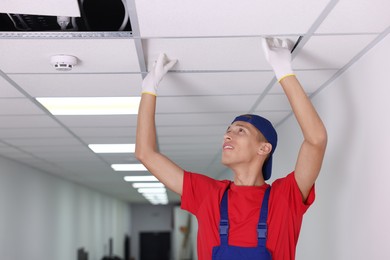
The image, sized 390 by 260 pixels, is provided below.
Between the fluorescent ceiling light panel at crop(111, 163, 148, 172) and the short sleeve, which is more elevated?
the fluorescent ceiling light panel at crop(111, 163, 148, 172)

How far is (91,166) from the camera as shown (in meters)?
6.40

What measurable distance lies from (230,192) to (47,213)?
217 inches

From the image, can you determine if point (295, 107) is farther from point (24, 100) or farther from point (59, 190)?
point (59, 190)

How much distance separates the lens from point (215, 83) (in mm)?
2803

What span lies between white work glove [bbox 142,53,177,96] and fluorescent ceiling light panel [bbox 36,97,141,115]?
813 millimetres

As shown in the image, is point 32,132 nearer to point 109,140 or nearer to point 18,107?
point 109,140

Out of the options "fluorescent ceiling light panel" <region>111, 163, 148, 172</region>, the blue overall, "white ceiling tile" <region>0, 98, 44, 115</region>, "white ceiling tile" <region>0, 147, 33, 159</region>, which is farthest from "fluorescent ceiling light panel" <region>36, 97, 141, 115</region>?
"fluorescent ceiling light panel" <region>111, 163, 148, 172</region>

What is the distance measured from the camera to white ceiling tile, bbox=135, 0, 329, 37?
177 cm

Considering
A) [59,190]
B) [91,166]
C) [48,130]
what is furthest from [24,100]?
[59,190]

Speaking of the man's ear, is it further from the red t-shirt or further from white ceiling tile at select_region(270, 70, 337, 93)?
white ceiling tile at select_region(270, 70, 337, 93)

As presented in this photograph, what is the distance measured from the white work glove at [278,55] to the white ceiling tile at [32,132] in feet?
7.63

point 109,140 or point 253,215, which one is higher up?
point 109,140

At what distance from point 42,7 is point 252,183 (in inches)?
41.1

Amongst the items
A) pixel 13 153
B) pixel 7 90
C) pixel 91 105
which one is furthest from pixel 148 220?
pixel 7 90
